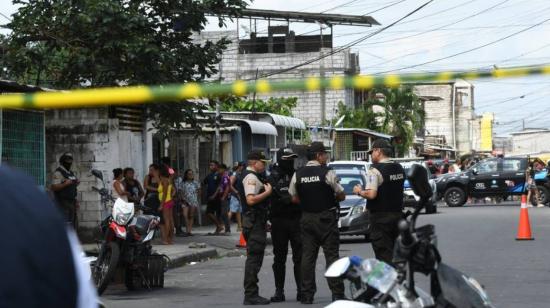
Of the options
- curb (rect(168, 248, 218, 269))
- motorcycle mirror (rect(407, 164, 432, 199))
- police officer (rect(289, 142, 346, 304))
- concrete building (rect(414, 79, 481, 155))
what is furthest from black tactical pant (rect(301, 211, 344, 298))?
concrete building (rect(414, 79, 481, 155))

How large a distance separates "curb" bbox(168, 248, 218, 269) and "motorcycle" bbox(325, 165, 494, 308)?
40.2 feet

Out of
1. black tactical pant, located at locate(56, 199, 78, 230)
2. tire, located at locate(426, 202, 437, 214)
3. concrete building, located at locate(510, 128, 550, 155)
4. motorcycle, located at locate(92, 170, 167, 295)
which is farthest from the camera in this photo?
concrete building, located at locate(510, 128, 550, 155)

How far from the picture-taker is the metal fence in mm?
18547

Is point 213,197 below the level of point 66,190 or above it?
below

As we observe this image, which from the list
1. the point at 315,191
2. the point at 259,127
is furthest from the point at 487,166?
the point at 315,191

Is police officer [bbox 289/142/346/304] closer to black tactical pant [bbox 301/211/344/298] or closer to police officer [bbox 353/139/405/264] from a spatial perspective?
black tactical pant [bbox 301/211/344/298]

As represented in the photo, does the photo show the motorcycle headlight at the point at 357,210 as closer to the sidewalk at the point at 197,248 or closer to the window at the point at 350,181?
the window at the point at 350,181

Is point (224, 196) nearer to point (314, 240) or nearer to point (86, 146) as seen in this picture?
point (86, 146)

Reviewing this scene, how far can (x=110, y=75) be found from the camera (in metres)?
19.7

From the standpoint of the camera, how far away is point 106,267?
13062 mm

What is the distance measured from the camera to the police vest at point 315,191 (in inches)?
466

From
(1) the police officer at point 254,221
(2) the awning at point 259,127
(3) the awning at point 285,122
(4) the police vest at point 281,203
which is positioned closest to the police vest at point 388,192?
(4) the police vest at point 281,203

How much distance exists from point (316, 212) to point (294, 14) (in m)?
49.0

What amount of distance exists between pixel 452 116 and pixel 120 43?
288ft
